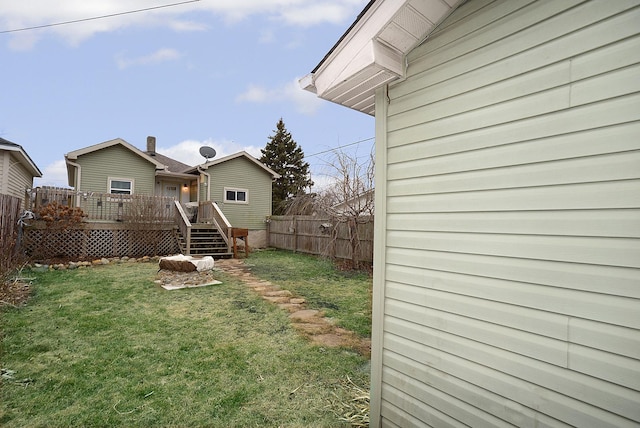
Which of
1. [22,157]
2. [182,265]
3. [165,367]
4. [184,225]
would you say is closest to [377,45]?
[165,367]

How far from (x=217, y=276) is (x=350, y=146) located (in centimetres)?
477

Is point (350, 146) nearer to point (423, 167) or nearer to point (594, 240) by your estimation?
point (423, 167)

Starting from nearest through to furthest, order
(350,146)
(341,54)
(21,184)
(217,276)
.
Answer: (341,54), (217,276), (350,146), (21,184)

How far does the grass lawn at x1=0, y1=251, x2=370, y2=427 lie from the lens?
7.57 feet

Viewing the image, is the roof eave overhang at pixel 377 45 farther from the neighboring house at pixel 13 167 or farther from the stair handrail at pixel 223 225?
the neighboring house at pixel 13 167

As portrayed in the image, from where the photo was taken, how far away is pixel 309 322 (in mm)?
4316

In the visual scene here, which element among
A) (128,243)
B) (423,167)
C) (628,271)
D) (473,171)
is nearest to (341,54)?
(423,167)

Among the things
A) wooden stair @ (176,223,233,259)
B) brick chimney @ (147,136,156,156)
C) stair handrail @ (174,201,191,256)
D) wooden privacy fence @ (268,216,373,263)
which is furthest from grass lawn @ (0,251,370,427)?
brick chimney @ (147,136,156,156)

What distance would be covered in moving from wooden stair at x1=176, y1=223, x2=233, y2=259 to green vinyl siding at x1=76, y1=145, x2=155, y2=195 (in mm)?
3716

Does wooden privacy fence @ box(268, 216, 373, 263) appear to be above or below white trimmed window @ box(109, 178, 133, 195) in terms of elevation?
below

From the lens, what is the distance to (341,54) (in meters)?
2.13

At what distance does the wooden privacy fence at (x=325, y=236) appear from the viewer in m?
8.76

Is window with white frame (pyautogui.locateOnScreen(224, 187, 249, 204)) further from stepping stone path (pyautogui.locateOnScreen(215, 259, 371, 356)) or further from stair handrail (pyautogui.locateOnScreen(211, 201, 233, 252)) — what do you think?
stepping stone path (pyautogui.locateOnScreen(215, 259, 371, 356))

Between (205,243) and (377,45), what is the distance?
33.5 ft
